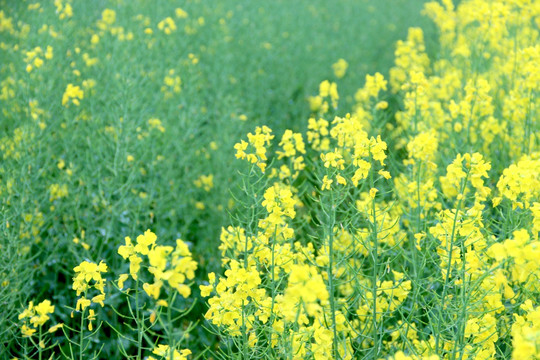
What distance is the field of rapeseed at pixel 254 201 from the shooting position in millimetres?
2215

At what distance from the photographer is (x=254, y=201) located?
3.10 metres

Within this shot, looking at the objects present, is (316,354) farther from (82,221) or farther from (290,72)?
(290,72)

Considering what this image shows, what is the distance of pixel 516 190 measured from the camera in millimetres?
2471

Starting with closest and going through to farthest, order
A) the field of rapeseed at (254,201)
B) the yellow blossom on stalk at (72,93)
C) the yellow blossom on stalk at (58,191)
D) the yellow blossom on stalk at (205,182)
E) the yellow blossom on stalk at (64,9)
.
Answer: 1. the field of rapeseed at (254,201)
2. the yellow blossom on stalk at (58,191)
3. the yellow blossom on stalk at (72,93)
4. the yellow blossom on stalk at (205,182)
5. the yellow blossom on stalk at (64,9)

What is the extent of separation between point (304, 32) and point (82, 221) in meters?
5.44

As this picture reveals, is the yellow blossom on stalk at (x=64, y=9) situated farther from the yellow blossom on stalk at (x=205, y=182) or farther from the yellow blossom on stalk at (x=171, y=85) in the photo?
the yellow blossom on stalk at (x=205, y=182)

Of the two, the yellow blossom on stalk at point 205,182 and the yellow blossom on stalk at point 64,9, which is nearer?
the yellow blossom on stalk at point 205,182

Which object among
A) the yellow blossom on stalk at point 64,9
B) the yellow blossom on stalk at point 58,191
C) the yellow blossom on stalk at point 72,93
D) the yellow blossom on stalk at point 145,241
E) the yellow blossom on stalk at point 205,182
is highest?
the yellow blossom on stalk at point 64,9

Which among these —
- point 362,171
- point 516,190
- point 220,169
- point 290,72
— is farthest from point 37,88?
point 290,72

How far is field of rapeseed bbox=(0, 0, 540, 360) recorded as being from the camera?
2.21m

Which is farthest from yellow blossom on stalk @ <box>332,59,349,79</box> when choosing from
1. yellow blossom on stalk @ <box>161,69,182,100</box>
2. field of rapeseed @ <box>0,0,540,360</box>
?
yellow blossom on stalk @ <box>161,69,182,100</box>

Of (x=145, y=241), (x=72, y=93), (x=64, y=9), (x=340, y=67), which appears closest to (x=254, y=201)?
(x=145, y=241)

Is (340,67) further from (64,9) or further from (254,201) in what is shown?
(254,201)

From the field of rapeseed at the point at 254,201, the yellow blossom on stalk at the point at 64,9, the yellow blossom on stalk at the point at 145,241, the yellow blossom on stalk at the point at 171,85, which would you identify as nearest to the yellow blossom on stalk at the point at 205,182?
the field of rapeseed at the point at 254,201
